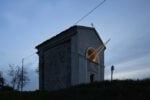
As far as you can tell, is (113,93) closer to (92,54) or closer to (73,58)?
(73,58)

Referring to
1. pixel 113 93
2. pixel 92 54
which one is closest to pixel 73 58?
Answer: pixel 92 54

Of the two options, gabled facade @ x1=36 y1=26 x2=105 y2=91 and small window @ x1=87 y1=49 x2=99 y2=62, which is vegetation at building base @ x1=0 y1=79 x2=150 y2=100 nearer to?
gabled facade @ x1=36 y1=26 x2=105 y2=91

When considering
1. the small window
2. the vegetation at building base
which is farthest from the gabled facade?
the vegetation at building base

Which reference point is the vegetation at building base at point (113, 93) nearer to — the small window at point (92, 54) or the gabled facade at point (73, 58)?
the gabled facade at point (73, 58)

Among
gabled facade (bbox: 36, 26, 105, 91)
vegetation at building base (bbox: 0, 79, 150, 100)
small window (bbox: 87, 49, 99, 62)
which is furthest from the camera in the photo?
small window (bbox: 87, 49, 99, 62)

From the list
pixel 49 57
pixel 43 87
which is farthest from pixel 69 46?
pixel 43 87

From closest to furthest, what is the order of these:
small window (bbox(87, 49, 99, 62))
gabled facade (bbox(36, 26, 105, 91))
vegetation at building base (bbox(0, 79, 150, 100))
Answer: vegetation at building base (bbox(0, 79, 150, 100))
gabled facade (bbox(36, 26, 105, 91))
small window (bbox(87, 49, 99, 62))

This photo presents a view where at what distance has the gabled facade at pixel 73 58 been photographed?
99.8ft

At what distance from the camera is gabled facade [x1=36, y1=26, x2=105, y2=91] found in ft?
99.8

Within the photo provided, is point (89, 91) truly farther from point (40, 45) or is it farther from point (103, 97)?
point (40, 45)

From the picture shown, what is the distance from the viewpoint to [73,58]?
30609 millimetres

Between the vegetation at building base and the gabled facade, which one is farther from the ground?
the gabled facade

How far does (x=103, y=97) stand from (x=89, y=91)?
190 cm

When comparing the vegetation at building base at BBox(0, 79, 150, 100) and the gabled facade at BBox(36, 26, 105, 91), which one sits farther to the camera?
the gabled facade at BBox(36, 26, 105, 91)
